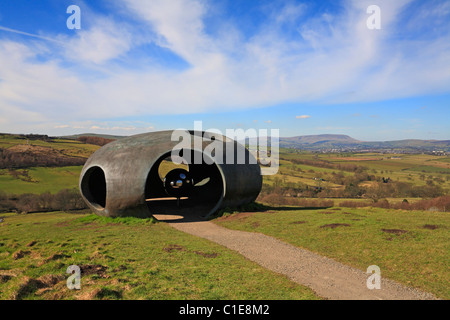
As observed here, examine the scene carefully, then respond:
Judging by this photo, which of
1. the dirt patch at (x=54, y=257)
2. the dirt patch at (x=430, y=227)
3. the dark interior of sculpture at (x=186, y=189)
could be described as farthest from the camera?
the dark interior of sculpture at (x=186, y=189)

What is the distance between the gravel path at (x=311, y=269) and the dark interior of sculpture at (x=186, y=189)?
9281mm

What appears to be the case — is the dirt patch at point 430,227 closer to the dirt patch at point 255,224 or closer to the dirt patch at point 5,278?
the dirt patch at point 255,224

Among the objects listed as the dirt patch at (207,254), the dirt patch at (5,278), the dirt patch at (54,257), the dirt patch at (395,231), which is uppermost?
the dirt patch at (5,278)

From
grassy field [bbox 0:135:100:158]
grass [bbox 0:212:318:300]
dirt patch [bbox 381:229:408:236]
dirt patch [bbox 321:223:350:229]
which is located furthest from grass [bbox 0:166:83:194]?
dirt patch [bbox 381:229:408:236]

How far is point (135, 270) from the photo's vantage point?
9664 millimetres

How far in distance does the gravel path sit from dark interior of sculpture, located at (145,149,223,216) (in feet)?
30.4

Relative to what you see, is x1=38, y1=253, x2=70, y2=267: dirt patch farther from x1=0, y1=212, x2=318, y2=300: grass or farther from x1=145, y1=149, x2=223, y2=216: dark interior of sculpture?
x1=145, y1=149, x2=223, y2=216: dark interior of sculpture

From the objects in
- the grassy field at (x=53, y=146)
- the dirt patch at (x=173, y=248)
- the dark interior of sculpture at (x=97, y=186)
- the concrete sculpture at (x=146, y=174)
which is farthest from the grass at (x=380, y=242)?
the grassy field at (x=53, y=146)

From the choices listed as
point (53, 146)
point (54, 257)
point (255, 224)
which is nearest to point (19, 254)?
point (54, 257)

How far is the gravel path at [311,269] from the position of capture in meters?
8.61

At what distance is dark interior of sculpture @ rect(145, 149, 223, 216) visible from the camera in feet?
84.4
